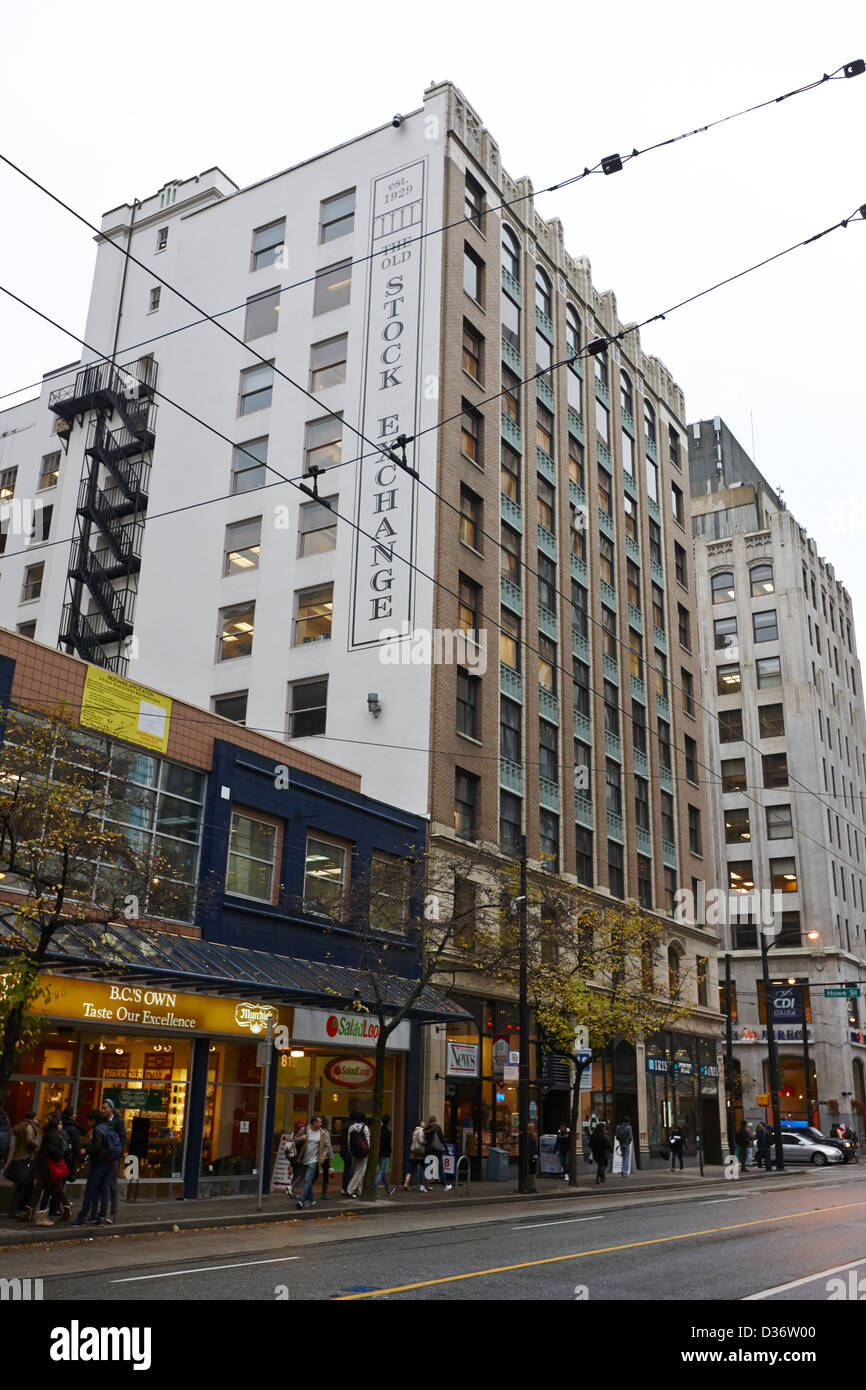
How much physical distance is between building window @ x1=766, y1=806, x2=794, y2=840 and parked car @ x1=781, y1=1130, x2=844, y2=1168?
27.2 metres

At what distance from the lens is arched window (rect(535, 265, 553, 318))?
46.4 metres

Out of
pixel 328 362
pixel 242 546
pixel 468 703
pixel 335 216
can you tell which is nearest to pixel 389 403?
pixel 328 362

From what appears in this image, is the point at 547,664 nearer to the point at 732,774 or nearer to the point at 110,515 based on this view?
the point at 110,515

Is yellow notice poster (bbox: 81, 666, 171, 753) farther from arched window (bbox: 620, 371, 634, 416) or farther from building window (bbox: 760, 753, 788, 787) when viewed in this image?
building window (bbox: 760, 753, 788, 787)

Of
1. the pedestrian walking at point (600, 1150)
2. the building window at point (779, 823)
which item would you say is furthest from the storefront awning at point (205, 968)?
the building window at point (779, 823)

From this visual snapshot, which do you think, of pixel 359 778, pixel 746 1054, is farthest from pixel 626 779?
pixel 746 1054

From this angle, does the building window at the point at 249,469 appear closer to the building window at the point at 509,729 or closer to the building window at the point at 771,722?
the building window at the point at 509,729

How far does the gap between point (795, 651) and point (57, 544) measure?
5309cm

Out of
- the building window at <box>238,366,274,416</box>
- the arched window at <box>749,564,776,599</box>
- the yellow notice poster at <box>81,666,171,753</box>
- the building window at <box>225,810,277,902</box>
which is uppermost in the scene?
the arched window at <box>749,564,776,599</box>

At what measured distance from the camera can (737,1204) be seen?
2364 centimetres

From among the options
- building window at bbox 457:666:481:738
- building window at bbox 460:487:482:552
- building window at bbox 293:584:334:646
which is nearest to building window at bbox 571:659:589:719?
building window at bbox 457:666:481:738

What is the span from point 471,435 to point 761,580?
49.4 metres

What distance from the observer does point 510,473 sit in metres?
41.4

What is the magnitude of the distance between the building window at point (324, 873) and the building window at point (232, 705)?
8.78m
